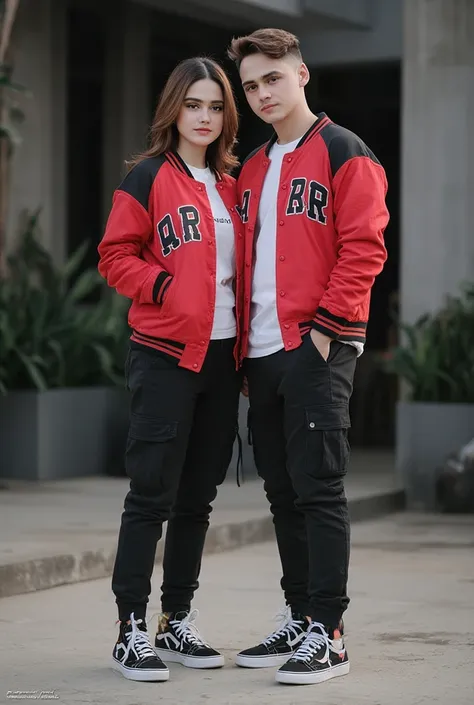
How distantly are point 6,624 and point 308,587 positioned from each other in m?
1.46

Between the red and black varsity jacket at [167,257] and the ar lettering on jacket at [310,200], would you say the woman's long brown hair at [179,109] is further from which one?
the ar lettering on jacket at [310,200]

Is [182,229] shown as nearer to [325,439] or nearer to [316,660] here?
[325,439]

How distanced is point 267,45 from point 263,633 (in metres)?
2.21

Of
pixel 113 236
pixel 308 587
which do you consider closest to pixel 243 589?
pixel 308 587

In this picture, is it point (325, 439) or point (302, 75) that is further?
point (302, 75)

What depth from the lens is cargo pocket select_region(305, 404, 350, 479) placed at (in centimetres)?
467

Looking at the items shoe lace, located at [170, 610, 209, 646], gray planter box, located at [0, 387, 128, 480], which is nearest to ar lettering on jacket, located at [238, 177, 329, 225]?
shoe lace, located at [170, 610, 209, 646]

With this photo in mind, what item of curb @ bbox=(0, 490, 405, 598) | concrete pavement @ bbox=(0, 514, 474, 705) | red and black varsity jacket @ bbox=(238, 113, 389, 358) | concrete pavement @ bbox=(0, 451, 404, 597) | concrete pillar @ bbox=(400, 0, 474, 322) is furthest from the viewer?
concrete pillar @ bbox=(400, 0, 474, 322)

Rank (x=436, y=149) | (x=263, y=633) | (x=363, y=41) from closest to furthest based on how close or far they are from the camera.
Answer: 1. (x=263, y=633)
2. (x=436, y=149)
3. (x=363, y=41)

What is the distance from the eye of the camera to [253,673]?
4824 millimetres

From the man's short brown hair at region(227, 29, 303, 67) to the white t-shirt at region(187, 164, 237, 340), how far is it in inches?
16.6

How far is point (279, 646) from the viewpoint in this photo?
496 centimetres

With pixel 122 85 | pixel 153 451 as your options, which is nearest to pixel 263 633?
pixel 153 451

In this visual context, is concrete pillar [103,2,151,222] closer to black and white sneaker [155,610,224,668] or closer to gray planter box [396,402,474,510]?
gray planter box [396,402,474,510]
